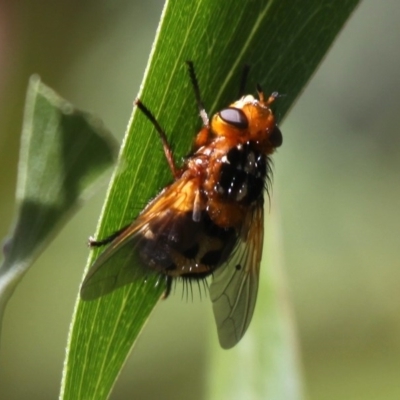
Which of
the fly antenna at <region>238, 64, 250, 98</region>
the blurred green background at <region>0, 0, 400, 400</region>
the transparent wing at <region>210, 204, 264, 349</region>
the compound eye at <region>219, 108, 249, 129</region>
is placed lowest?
the transparent wing at <region>210, 204, 264, 349</region>

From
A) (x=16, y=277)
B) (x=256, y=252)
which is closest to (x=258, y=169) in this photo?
(x=256, y=252)

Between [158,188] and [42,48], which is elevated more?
[42,48]

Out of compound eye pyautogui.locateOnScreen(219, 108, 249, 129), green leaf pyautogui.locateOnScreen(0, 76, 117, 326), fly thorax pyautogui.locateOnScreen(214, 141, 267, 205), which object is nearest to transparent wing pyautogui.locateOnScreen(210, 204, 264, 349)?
fly thorax pyautogui.locateOnScreen(214, 141, 267, 205)

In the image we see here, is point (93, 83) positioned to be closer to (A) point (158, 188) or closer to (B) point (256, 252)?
(B) point (256, 252)

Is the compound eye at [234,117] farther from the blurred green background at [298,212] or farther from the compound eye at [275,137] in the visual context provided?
the blurred green background at [298,212]

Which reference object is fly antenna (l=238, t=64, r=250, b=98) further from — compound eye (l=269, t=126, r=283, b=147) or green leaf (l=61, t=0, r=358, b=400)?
compound eye (l=269, t=126, r=283, b=147)
